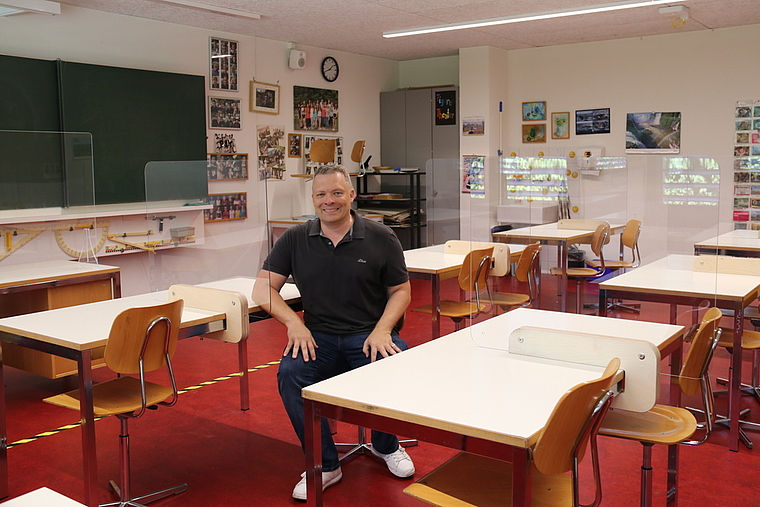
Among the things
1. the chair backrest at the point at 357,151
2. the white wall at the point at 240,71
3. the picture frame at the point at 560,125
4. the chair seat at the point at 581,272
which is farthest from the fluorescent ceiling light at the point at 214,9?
the chair seat at the point at 581,272

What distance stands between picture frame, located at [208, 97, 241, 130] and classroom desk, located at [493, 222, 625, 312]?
4.70 meters

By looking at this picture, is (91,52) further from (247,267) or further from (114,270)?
(247,267)

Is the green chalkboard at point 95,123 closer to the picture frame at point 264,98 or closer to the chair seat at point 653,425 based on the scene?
the picture frame at point 264,98

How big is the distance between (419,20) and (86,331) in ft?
16.3

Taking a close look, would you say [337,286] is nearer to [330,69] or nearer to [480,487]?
[480,487]

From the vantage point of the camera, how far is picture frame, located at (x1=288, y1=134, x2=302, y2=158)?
8109 millimetres

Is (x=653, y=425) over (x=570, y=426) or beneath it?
beneath

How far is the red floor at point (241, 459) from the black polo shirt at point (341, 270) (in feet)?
2.16

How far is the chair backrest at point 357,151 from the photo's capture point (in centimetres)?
875

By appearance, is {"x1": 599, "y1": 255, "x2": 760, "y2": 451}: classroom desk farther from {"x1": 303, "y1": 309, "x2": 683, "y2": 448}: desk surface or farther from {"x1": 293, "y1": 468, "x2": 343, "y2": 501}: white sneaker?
{"x1": 293, "y1": 468, "x2": 343, "y2": 501}: white sneaker

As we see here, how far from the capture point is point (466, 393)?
201cm

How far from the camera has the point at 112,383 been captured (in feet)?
10.1

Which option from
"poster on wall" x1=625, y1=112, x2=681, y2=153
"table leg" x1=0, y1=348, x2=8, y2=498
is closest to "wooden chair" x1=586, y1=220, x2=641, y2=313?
"table leg" x1=0, y1=348, x2=8, y2=498

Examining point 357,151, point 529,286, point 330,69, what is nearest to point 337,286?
point 529,286
